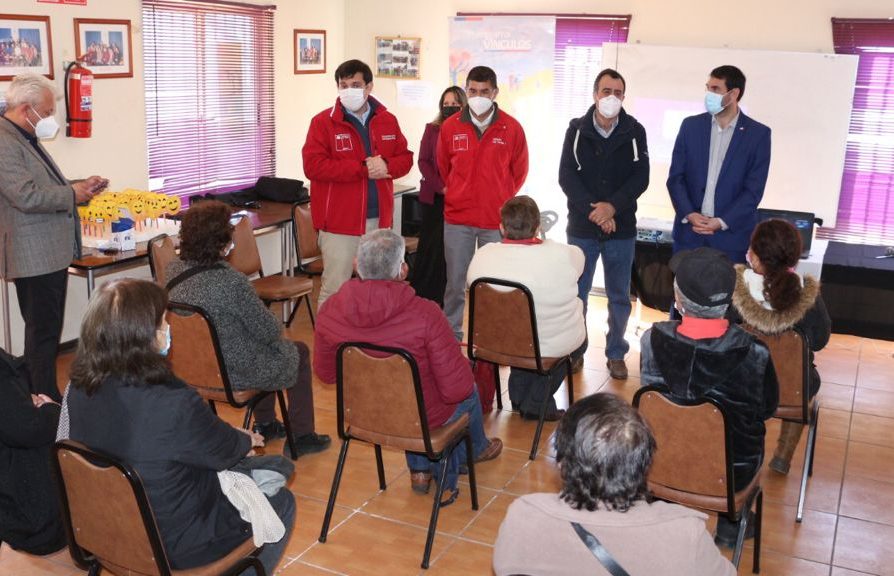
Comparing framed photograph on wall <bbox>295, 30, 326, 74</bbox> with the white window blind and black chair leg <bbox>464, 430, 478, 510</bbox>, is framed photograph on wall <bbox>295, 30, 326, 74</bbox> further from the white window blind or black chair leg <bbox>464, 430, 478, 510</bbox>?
black chair leg <bbox>464, 430, 478, 510</bbox>

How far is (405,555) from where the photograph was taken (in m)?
3.31

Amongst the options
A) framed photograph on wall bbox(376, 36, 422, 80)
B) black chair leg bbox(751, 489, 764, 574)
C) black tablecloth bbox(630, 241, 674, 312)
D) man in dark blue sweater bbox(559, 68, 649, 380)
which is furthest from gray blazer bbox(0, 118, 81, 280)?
framed photograph on wall bbox(376, 36, 422, 80)

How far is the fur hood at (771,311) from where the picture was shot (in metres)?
3.34

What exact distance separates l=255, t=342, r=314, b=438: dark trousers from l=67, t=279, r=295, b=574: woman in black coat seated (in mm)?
1648

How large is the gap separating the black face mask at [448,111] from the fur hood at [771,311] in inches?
109

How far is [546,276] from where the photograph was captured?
3.94 metres

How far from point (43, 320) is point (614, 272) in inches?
119

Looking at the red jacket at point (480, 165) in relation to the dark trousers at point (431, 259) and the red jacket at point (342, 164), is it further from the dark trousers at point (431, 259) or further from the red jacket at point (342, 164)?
the dark trousers at point (431, 259)

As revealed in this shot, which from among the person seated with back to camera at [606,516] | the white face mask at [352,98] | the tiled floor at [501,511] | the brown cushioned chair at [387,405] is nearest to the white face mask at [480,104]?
the white face mask at [352,98]

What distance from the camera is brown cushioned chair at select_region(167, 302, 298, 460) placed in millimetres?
3400

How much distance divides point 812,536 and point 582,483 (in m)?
2.22

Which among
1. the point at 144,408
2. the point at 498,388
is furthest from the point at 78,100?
the point at 144,408

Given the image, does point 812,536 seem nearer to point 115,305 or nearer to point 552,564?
point 552,564

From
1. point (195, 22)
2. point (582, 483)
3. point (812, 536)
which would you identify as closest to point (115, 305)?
point (582, 483)
